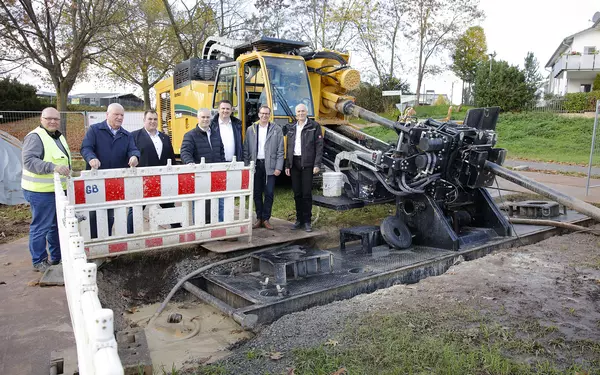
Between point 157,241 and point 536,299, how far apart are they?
3.98 meters

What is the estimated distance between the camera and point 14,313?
4.30 m

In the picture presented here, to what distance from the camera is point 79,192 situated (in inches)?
203

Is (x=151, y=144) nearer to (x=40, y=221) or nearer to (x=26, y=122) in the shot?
(x=40, y=221)

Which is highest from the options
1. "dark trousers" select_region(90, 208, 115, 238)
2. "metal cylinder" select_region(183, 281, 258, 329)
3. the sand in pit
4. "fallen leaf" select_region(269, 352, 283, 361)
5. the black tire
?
"dark trousers" select_region(90, 208, 115, 238)

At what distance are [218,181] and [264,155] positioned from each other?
47.0 inches

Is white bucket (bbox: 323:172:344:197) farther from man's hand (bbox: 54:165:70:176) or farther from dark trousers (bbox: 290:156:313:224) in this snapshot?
man's hand (bbox: 54:165:70:176)

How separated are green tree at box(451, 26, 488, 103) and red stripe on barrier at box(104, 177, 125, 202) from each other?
129ft

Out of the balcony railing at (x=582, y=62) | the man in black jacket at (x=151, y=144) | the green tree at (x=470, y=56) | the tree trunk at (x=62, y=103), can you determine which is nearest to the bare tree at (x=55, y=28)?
the tree trunk at (x=62, y=103)

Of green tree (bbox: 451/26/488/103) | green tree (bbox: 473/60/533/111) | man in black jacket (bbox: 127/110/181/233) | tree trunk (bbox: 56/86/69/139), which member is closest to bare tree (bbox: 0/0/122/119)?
tree trunk (bbox: 56/86/69/139)

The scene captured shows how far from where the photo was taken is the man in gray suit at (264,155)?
6.87 meters

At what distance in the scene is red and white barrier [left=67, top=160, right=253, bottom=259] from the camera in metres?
5.25

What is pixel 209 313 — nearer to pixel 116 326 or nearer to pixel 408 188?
pixel 116 326

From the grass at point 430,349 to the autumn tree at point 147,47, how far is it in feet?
53.5

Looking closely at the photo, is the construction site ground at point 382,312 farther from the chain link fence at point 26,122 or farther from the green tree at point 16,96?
the green tree at point 16,96
